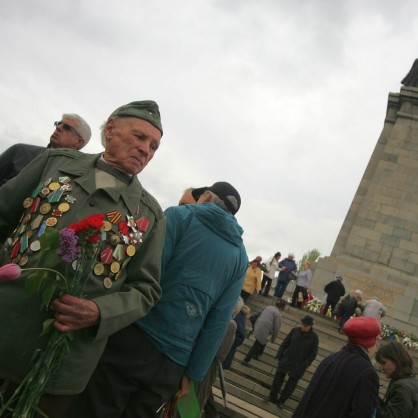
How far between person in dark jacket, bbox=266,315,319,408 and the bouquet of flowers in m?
6.44

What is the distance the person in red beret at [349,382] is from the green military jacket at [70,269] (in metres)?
1.98

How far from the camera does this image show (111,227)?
1.91 m

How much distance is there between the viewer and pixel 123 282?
6.59 feet

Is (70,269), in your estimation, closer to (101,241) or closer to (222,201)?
(101,241)

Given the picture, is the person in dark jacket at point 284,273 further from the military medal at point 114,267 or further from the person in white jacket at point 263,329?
the military medal at point 114,267

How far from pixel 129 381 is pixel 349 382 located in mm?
1800

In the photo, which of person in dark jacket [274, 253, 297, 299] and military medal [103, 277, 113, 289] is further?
person in dark jacket [274, 253, 297, 299]

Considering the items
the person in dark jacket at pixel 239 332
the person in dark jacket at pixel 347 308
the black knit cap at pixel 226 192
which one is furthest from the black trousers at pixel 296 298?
the black knit cap at pixel 226 192

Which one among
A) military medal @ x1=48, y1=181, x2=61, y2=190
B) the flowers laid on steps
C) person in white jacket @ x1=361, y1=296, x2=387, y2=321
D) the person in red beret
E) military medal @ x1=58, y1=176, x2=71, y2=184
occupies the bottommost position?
the person in red beret

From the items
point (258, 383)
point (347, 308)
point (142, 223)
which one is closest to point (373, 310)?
point (347, 308)

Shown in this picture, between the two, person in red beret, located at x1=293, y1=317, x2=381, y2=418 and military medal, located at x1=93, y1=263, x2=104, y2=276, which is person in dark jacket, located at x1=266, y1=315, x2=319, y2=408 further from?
military medal, located at x1=93, y1=263, x2=104, y2=276

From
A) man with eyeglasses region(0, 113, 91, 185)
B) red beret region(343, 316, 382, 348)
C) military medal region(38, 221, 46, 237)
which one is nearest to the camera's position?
military medal region(38, 221, 46, 237)

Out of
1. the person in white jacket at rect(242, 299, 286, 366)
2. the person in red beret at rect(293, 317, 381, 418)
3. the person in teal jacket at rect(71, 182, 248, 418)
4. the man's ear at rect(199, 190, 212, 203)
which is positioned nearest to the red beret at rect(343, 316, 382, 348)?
the person in red beret at rect(293, 317, 381, 418)

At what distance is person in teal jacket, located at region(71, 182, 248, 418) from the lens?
7.47 feet
